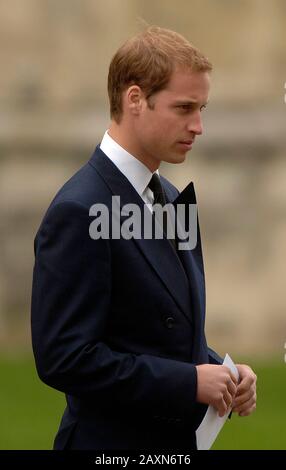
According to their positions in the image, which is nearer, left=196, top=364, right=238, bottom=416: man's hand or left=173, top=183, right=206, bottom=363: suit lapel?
left=196, top=364, right=238, bottom=416: man's hand

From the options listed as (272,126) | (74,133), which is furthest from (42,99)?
(272,126)

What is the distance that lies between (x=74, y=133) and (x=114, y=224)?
489 inches

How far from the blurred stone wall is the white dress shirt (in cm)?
1188

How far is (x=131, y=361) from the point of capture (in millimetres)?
4152

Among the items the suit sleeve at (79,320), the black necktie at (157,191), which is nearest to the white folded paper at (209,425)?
the suit sleeve at (79,320)

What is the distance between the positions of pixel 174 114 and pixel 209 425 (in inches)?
27.7

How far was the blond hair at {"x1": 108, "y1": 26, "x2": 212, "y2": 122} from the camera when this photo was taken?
423 cm

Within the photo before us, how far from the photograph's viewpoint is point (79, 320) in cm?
412

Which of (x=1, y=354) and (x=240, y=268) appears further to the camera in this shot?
(x=240, y=268)

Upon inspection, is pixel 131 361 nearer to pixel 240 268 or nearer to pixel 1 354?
pixel 1 354

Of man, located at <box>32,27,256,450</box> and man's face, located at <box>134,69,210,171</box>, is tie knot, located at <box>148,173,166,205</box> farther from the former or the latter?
man's face, located at <box>134,69,210,171</box>

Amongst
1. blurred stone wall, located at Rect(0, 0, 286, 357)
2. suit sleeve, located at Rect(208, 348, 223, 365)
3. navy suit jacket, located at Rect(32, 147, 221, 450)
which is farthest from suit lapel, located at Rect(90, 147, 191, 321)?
blurred stone wall, located at Rect(0, 0, 286, 357)

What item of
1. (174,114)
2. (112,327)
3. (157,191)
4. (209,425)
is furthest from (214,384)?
(174,114)

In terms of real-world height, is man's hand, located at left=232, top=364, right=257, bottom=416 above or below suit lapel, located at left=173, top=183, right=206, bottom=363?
below
